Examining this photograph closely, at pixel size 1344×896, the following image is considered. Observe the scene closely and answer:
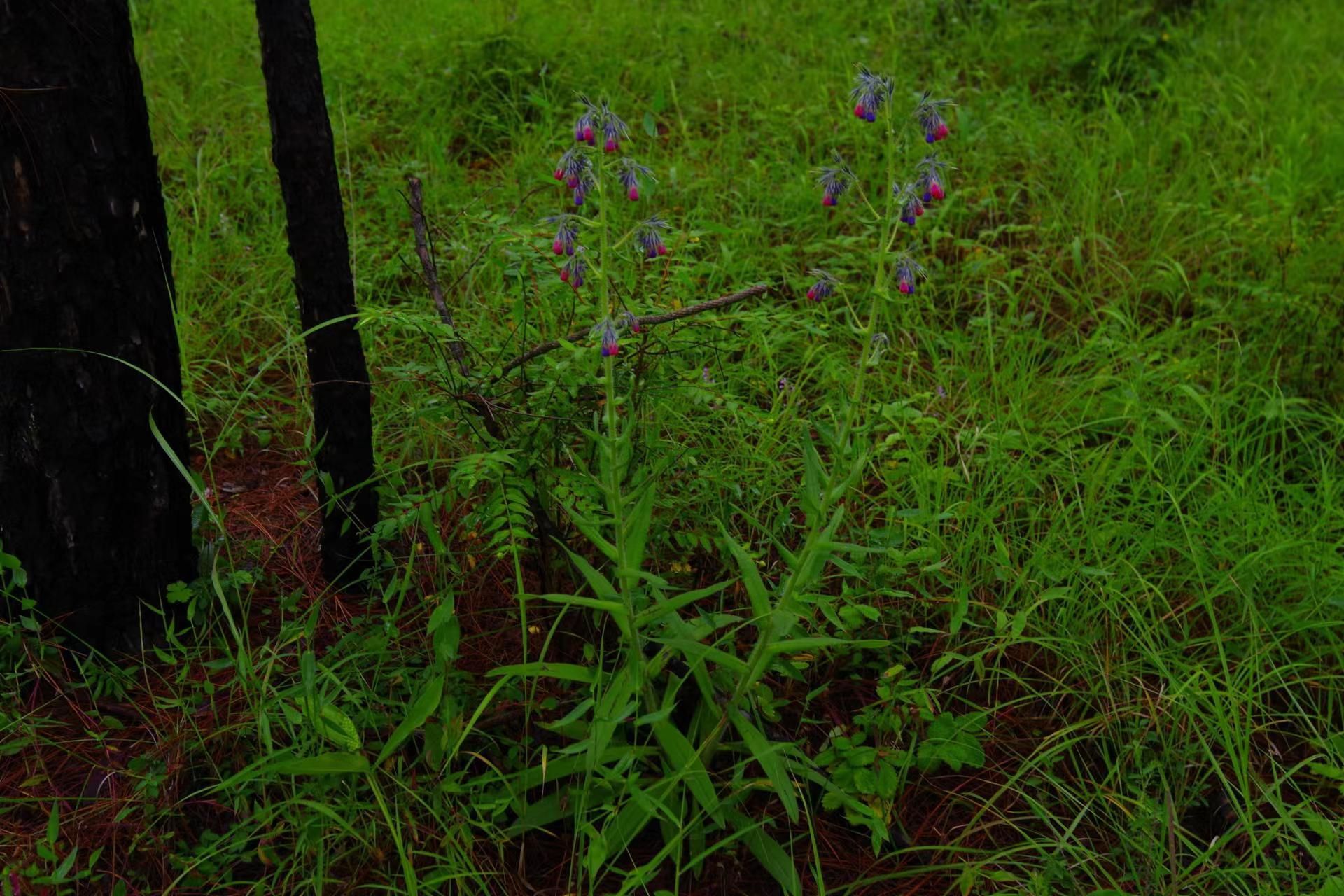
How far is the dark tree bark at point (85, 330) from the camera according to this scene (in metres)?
1.88

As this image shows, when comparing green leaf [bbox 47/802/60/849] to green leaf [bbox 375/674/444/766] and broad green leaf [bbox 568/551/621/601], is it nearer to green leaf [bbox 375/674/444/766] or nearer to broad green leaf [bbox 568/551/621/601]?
green leaf [bbox 375/674/444/766]

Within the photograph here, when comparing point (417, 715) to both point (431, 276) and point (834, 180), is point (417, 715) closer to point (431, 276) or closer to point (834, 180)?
point (431, 276)

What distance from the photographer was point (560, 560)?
7.39ft

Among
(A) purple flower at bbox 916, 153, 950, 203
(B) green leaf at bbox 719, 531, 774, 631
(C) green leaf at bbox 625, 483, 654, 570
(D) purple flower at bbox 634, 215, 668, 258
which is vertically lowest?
(B) green leaf at bbox 719, 531, 774, 631

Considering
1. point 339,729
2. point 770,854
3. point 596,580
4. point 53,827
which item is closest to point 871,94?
point 596,580

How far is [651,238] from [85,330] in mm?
1163

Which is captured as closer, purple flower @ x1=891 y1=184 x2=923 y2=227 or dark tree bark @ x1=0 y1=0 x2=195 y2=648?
purple flower @ x1=891 y1=184 x2=923 y2=227

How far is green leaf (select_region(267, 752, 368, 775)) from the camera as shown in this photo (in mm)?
1747

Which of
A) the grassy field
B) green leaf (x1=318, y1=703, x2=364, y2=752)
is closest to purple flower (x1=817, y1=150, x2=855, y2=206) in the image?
the grassy field

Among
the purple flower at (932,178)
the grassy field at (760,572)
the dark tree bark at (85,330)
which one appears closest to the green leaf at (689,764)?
the grassy field at (760,572)

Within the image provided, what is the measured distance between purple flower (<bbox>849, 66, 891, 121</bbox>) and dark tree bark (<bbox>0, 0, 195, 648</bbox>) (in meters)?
1.43

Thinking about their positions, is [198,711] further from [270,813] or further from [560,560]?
[560,560]

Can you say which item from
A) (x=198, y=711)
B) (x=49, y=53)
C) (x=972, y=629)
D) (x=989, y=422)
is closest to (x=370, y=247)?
(x=49, y=53)

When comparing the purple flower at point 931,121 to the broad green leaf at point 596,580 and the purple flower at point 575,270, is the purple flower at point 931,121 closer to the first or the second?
the purple flower at point 575,270
